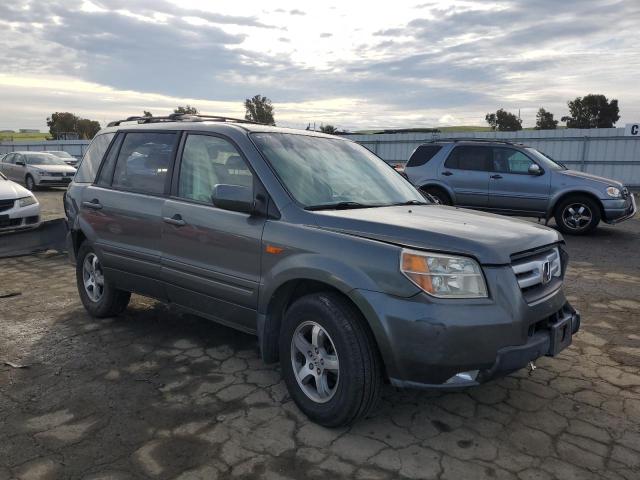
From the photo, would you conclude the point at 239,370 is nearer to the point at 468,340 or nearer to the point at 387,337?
the point at 387,337

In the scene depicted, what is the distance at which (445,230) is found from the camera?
9.77 feet

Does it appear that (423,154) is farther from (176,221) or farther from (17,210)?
(176,221)

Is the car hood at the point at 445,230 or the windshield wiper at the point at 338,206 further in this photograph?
the windshield wiper at the point at 338,206

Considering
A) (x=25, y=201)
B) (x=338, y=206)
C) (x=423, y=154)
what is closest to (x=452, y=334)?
(x=338, y=206)

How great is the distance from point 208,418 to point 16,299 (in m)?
3.69

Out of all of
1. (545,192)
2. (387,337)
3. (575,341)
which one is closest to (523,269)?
(387,337)

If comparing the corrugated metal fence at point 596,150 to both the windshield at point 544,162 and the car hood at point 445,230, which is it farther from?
the car hood at point 445,230

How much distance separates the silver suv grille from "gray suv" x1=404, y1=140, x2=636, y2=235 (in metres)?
6.32

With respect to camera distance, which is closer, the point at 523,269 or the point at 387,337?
the point at 387,337

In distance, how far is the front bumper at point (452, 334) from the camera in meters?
2.70

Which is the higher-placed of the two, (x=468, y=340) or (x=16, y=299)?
(x=468, y=340)

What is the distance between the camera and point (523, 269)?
2.97 m

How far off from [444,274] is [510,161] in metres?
8.62

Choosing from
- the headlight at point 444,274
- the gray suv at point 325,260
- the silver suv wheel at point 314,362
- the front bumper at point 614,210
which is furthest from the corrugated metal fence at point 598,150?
the headlight at point 444,274
